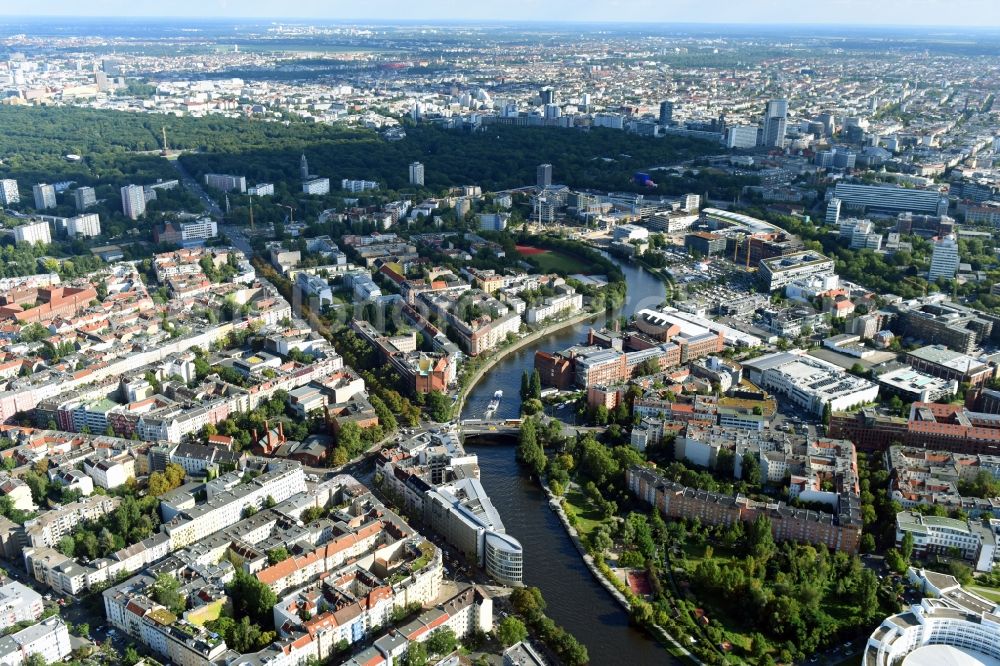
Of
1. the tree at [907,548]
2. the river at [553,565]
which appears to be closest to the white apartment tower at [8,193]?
the river at [553,565]

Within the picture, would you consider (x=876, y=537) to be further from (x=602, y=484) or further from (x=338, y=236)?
(x=338, y=236)

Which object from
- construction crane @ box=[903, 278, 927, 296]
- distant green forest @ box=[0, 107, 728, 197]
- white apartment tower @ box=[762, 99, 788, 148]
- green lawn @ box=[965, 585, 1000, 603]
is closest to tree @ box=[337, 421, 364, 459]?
green lawn @ box=[965, 585, 1000, 603]

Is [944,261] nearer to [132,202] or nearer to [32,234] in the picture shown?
[132,202]

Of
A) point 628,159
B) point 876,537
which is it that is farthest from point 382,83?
point 876,537

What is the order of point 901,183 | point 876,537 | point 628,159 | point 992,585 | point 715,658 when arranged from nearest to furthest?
point 715,658
point 992,585
point 876,537
point 901,183
point 628,159

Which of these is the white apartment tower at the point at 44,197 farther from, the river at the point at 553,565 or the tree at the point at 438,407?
the tree at the point at 438,407

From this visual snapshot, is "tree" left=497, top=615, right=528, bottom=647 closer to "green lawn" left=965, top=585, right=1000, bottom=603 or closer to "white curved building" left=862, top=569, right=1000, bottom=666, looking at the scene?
"white curved building" left=862, top=569, right=1000, bottom=666
